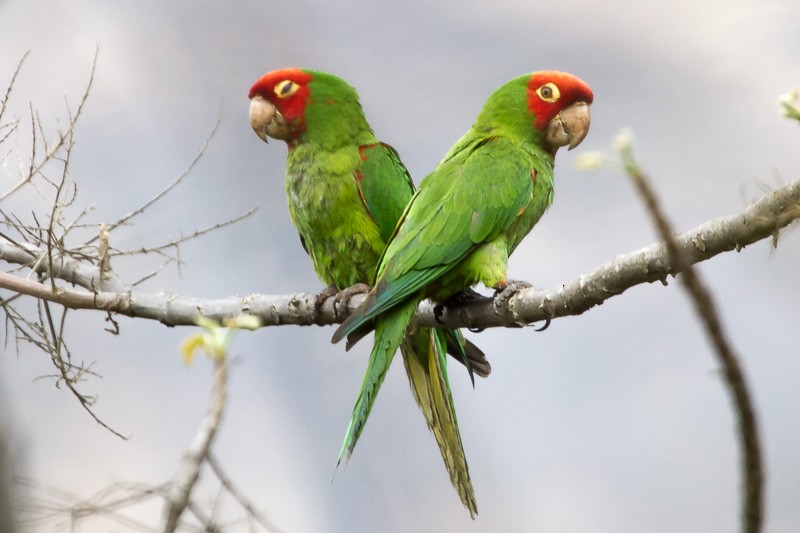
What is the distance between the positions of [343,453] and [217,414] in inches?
47.0

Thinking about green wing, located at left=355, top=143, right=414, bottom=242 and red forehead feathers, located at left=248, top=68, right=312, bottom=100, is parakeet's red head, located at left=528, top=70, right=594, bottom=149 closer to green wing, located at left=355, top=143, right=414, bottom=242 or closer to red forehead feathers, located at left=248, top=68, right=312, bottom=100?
green wing, located at left=355, top=143, right=414, bottom=242

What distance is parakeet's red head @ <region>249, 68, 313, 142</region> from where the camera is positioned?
7.87 ft

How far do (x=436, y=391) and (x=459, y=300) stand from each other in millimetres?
422

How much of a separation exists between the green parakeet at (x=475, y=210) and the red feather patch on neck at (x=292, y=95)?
47cm

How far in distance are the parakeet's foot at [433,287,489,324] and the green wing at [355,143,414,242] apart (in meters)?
0.39

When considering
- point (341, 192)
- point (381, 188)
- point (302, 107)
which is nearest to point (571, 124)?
point (381, 188)

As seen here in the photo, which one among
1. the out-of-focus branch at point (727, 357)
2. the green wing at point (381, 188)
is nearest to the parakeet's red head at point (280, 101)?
the green wing at point (381, 188)

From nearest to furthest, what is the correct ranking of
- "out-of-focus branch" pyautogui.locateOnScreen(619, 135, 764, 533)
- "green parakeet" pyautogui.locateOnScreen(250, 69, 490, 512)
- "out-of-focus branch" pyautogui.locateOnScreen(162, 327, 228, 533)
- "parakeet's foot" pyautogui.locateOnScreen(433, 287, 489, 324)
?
"out-of-focus branch" pyautogui.locateOnScreen(619, 135, 764, 533), "out-of-focus branch" pyautogui.locateOnScreen(162, 327, 228, 533), "parakeet's foot" pyautogui.locateOnScreen(433, 287, 489, 324), "green parakeet" pyautogui.locateOnScreen(250, 69, 490, 512)

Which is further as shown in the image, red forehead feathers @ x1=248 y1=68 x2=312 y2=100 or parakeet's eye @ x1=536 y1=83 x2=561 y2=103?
red forehead feathers @ x1=248 y1=68 x2=312 y2=100

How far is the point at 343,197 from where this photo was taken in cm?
237

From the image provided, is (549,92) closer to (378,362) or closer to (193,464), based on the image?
(378,362)

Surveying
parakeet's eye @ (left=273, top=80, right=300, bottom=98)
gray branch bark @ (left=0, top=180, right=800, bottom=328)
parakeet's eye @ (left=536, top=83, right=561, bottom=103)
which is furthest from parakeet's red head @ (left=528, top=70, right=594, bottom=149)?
parakeet's eye @ (left=273, top=80, right=300, bottom=98)

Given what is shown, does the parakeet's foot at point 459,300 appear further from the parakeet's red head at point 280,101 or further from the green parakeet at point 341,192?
the parakeet's red head at point 280,101

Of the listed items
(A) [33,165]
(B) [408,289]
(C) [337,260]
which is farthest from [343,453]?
(A) [33,165]
